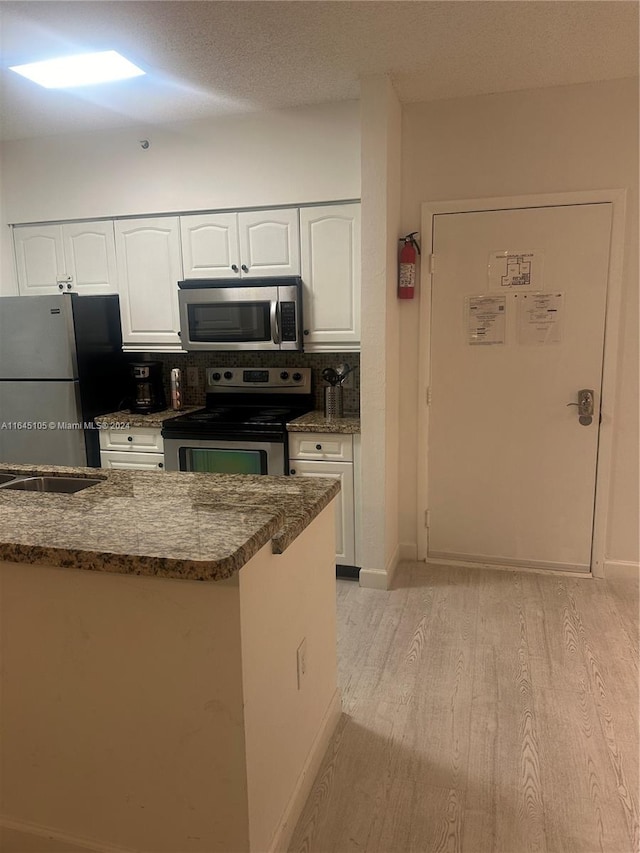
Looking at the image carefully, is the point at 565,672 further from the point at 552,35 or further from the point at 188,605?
the point at 552,35

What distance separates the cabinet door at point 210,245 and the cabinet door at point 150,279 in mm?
68

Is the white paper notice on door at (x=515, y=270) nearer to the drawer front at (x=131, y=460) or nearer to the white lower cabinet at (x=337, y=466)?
the white lower cabinet at (x=337, y=466)

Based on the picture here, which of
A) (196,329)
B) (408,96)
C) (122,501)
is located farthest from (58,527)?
(408,96)

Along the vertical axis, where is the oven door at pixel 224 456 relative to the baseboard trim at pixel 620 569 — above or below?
above

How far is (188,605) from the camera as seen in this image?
4.11 feet

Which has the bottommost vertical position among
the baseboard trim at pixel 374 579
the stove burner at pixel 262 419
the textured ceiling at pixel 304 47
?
the baseboard trim at pixel 374 579

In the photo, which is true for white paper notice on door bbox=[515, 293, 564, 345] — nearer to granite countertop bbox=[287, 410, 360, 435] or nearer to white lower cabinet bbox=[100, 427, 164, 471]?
granite countertop bbox=[287, 410, 360, 435]

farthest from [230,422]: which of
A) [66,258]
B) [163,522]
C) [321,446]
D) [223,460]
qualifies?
[163,522]

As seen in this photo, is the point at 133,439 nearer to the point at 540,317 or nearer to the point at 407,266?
the point at 407,266

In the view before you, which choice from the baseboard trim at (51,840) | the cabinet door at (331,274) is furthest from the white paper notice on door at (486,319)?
the baseboard trim at (51,840)

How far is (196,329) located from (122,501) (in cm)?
205

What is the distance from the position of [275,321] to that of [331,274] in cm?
41

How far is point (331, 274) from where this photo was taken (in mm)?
3236

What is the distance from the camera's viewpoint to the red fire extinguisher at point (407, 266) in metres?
3.10
